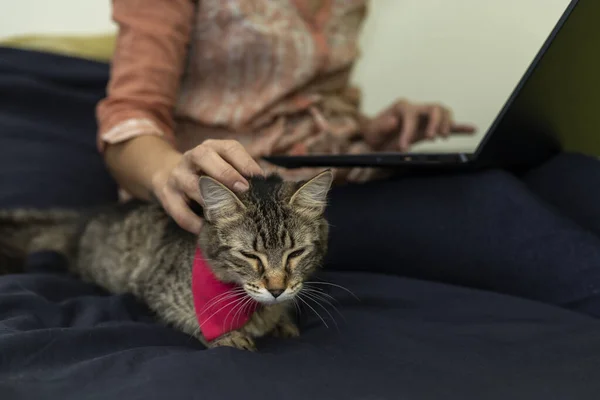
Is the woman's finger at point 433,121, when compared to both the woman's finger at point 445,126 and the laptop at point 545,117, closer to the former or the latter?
the woman's finger at point 445,126

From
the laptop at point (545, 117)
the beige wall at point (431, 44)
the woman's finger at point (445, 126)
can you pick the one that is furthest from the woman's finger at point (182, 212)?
the beige wall at point (431, 44)

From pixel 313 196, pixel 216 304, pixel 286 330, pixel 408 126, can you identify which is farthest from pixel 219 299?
pixel 408 126

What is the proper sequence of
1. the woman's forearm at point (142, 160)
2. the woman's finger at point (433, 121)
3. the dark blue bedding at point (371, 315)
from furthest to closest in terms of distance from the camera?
the woman's finger at point (433, 121)
the woman's forearm at point (142, 160)
the dark blue bedding at point (371, 315)

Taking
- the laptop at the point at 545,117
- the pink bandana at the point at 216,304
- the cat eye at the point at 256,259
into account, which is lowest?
the pink bandana at the point at 216,304

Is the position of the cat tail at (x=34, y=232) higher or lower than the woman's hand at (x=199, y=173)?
lower

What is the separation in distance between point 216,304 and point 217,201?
0.18 m

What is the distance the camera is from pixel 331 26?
4.54 feet

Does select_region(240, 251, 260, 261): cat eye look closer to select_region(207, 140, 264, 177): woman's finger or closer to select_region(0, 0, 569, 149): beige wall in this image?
select_region(207, 140, 264, 177): woman's finger

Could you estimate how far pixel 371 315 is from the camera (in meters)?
0.88

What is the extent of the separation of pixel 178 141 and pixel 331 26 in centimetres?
53

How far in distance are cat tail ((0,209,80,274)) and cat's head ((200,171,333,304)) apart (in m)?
0.54

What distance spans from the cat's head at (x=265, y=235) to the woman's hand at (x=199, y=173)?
0.03 metres

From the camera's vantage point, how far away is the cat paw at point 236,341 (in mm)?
803

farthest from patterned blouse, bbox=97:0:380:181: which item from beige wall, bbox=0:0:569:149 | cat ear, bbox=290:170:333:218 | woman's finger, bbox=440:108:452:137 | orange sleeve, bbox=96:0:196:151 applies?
beige wall, bbox=0:0:569:149
